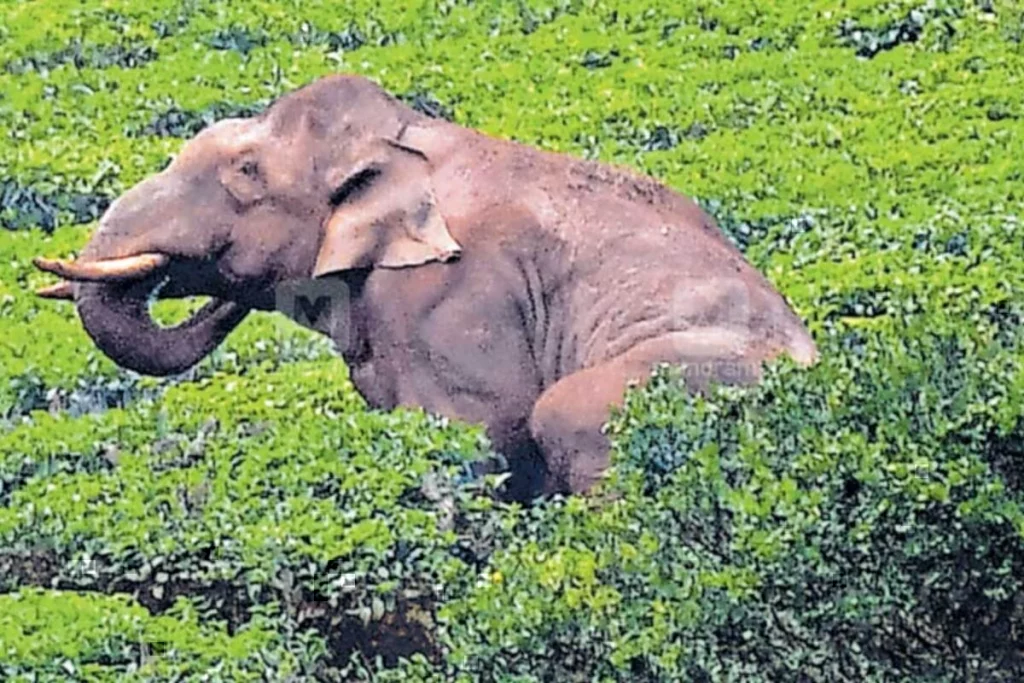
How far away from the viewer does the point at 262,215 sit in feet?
32.8

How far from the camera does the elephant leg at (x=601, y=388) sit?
894 cm

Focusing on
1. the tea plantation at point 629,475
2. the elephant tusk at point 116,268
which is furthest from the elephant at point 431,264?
the tea plantation at point 629,475

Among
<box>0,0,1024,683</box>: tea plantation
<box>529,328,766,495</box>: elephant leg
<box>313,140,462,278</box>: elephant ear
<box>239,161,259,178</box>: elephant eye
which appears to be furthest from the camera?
<box>239,161,259,178</box>: elephant eye

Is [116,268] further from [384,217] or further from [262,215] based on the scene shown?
[384,217]

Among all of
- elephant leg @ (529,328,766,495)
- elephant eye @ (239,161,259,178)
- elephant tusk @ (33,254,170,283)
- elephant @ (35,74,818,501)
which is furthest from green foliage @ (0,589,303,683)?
elephant eye @ (239,161,259,178)

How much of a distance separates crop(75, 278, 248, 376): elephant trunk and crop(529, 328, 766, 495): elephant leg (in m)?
1.55

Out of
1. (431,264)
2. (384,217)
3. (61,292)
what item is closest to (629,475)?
(431,264)

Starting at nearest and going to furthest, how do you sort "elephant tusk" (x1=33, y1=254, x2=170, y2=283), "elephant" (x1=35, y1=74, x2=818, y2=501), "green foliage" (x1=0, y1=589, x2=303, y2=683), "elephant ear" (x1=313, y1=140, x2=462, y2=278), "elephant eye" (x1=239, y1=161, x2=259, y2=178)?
"green foliage" (x1=0, y1=589, x2=303, y2=683), "elephant" (x1=35, y1=74, x2=818, y2=501), "elephant ear" (x1=313, y1=140, x2=462, y2=278), "elephant tusk" (x1=33, y1=254, x2=170, y2=283), "elephant eye" (x1=239, y1=161, x2=259, y2=178)

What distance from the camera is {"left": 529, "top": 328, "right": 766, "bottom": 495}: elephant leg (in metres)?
8.94

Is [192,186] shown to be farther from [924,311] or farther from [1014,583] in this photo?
[1014,583]

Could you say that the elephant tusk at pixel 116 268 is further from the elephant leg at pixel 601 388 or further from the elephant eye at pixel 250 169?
the elephant leg at pixel 601 388

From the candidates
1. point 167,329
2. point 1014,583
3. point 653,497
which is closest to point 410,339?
point 167,329

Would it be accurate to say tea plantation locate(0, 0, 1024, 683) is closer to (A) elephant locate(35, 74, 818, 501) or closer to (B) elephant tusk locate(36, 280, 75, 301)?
(A) elephant locate(35, 74, 818, 501)

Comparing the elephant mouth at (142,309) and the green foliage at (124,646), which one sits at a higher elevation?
the green foliage at (124,646)
